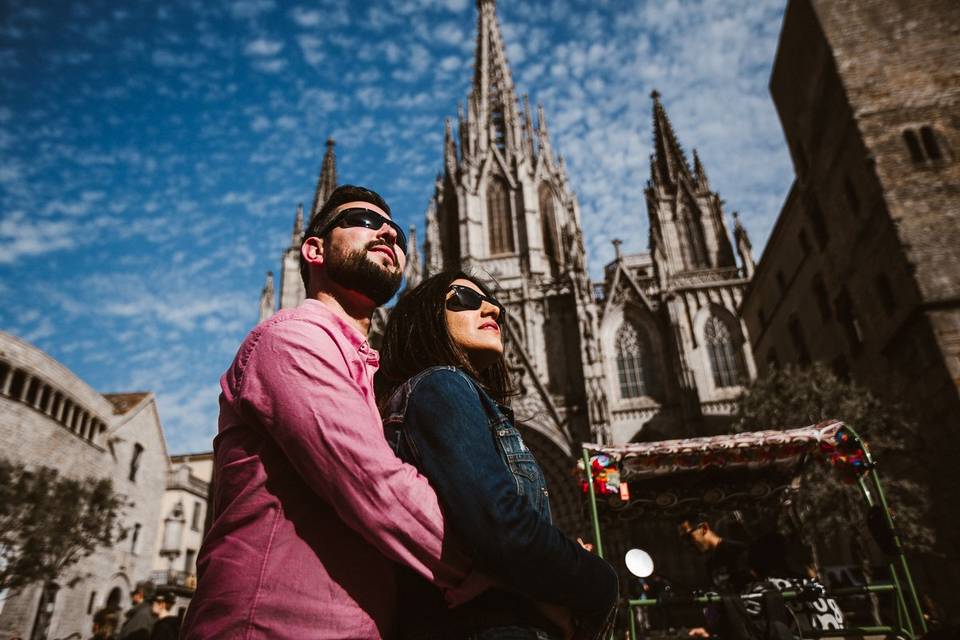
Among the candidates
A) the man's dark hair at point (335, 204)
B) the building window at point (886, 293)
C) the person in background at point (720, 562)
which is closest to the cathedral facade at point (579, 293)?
the building window at point (886, 293)

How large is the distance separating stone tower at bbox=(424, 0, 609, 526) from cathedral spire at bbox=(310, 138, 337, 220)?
858 cm

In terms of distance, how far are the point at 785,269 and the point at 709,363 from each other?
Answer: 571 cm

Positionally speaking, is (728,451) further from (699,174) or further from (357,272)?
(699,174)

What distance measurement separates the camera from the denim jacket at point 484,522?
48.0 inches

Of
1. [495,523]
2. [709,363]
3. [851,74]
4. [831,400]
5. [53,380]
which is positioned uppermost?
[851,74]

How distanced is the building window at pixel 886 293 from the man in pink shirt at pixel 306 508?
49.6 feet

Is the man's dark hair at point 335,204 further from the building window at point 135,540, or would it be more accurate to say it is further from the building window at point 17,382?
the building window at point 135,540

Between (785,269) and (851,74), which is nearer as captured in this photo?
(851,74)

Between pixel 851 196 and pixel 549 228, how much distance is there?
18.3 m

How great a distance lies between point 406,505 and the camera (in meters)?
1.23

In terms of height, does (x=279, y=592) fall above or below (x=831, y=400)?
below

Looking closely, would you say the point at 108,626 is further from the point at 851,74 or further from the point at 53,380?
the point at 851,74

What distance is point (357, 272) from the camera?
5.99 feet

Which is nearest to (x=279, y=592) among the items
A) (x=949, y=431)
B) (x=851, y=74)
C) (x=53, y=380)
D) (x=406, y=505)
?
(x=406, y=505)
